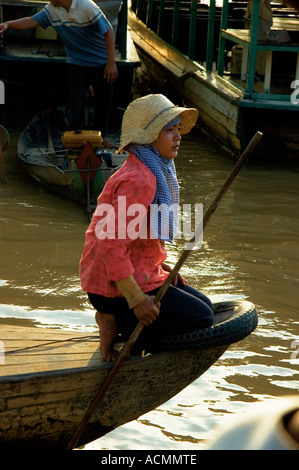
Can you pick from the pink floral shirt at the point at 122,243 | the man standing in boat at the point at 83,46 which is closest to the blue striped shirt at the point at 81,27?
the man standing in boat at the point at 83,46

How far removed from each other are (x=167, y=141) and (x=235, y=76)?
279 inches

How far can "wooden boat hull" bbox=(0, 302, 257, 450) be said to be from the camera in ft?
9.61

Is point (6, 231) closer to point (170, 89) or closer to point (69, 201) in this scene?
point (69, 201)

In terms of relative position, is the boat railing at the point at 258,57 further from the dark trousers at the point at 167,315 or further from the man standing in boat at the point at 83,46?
the dark trousers at the point at 167,315

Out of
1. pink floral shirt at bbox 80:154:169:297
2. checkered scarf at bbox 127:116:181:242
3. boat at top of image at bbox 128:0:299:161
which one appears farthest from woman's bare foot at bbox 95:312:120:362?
boat at top of image at bbox 128:0:299:161

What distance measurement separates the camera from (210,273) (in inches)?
218

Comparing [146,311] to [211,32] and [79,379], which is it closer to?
[79,379]

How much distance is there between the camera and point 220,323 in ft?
10.4

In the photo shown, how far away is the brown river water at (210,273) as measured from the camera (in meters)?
3.60

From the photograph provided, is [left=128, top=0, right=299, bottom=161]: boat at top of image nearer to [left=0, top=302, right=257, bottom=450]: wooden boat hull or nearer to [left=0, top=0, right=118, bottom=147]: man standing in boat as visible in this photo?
[left=0, top=0, right=118, bottom=147]: man standing in boat

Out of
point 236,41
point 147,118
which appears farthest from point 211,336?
point 236,41

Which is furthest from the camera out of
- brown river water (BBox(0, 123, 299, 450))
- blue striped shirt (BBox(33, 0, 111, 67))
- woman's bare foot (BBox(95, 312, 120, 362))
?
blue striped shirt (BBox(33, 0, 111, 67))

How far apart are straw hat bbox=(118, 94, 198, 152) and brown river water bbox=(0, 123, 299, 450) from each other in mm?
1257

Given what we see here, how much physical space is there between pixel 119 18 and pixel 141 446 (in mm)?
7852
